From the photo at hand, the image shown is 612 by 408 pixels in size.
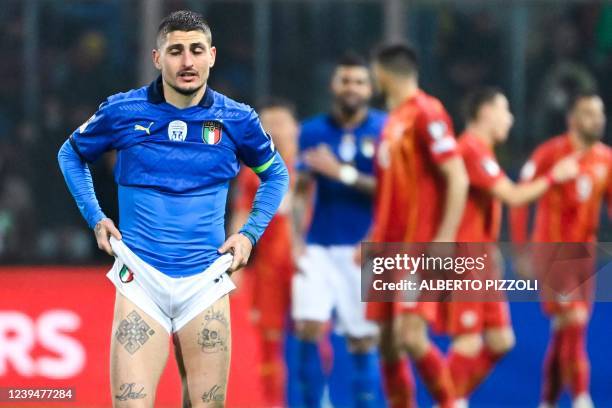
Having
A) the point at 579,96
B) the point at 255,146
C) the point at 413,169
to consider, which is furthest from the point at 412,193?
the point at 255,146

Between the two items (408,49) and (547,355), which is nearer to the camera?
(408,49)

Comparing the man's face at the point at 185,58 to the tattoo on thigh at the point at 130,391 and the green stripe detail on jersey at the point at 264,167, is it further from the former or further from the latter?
the tattoo on thigh at the point at 130,391

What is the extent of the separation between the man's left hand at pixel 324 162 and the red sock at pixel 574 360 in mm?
2177

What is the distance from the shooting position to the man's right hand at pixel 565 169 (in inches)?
416

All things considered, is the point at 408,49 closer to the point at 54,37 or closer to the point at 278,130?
the point at 278,130

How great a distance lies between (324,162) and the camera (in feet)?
31.0

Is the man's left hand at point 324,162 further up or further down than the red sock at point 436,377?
further up

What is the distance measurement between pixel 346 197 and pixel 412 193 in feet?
2.42

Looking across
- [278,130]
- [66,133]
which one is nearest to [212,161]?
[278,130]

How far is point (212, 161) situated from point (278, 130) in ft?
15.6

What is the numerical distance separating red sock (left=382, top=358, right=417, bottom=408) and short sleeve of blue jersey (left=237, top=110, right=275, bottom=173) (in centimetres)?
332

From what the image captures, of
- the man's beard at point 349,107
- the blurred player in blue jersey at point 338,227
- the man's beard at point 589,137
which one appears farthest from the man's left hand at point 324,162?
the man's beard at point 589,137

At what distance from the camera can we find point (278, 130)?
10.6 meters

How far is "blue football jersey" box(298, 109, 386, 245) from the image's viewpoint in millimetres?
9531
